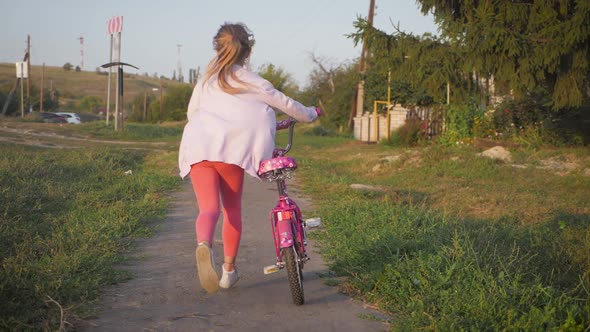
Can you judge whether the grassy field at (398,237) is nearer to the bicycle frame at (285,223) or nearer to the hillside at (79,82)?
the bicycle frame at (285,223)

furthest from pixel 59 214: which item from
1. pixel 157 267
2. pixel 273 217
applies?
pixel 273 217

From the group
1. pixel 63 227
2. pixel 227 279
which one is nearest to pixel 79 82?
pixel 63 227

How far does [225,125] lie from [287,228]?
740 millimetres

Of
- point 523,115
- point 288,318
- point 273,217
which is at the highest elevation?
point 523,115

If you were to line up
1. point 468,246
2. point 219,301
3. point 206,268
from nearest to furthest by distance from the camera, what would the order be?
point 206,268
point 219,301
point 468,246

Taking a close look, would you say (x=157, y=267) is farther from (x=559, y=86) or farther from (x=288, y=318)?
(x=559, y=86)

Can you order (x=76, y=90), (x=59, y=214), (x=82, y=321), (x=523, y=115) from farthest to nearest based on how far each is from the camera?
1. (x=76, y=90)
2. (x=523, y=115)
3. (x=59, y=214)
4. (x=82, y=321)

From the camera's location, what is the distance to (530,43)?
12539mm

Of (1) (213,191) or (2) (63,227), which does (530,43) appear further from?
(1) (213,191)

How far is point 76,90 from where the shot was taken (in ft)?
337

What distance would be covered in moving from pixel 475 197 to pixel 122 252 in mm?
5694

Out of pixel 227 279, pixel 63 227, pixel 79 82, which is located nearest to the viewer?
pixel 227 279

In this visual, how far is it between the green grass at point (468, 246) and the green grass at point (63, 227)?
5.91 ft

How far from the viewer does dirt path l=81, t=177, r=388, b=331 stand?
4145 mm
